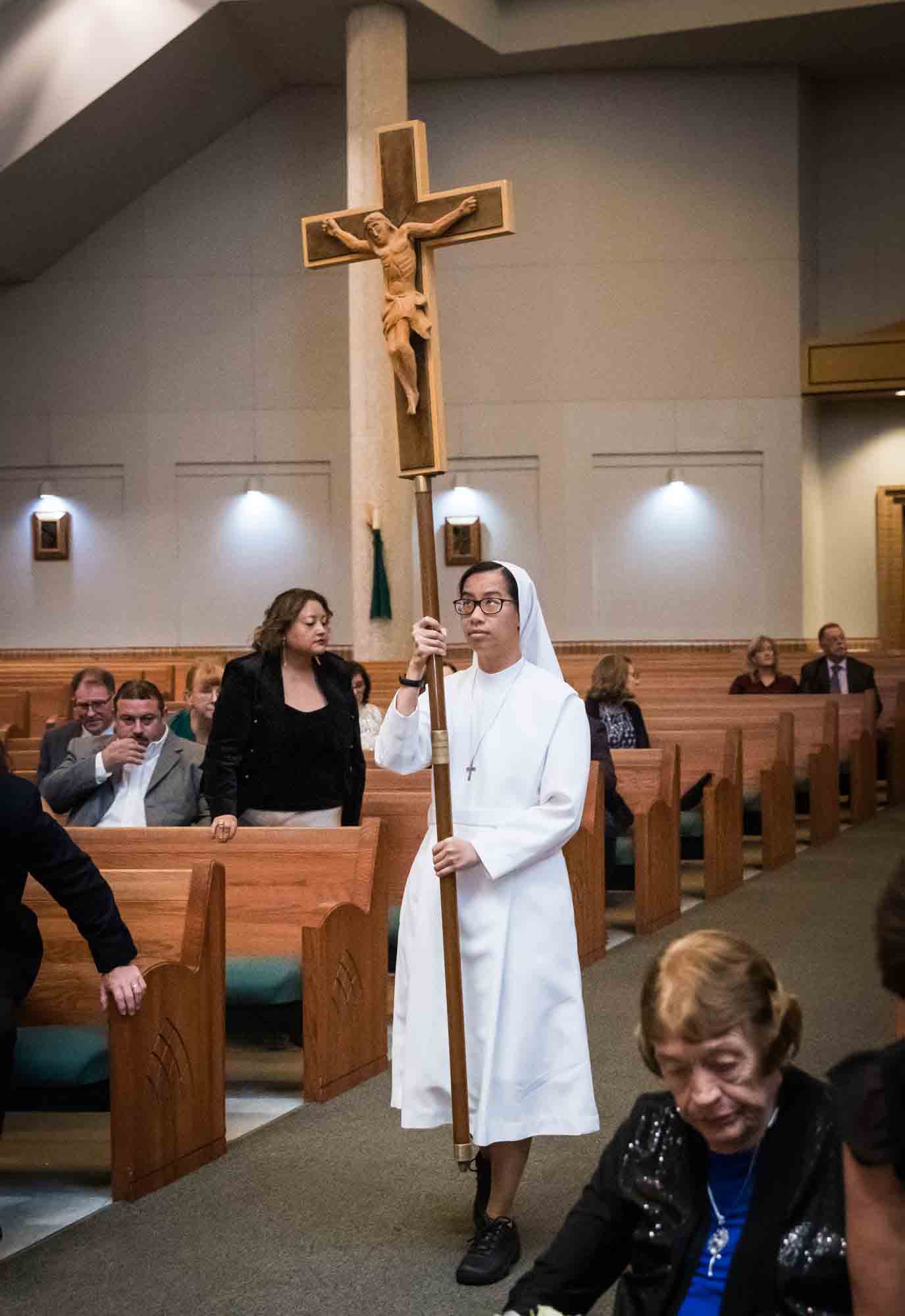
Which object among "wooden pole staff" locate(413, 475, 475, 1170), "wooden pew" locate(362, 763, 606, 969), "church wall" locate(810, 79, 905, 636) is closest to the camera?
"wooden pole staff" locate(413, 475, 475, 1170)

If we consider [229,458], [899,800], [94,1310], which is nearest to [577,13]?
[229,458]

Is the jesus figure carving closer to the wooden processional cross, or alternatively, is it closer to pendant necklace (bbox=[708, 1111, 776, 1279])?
the wooden processional cross

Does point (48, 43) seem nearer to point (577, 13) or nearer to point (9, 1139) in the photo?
point (577, 13)

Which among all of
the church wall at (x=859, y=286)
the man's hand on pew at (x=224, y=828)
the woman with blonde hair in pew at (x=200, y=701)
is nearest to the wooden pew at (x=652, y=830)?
the woman with blonde hair in pew at (x=200, y=701)

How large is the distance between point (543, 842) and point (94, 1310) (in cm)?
134

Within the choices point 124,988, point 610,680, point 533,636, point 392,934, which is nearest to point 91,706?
point 392,934

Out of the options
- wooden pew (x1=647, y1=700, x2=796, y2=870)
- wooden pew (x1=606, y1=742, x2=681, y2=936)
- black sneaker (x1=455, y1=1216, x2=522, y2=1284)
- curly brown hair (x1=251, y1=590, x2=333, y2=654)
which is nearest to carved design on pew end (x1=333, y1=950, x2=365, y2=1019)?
curly brown hair (x1=251, y1=590, x2=333, y2=654)

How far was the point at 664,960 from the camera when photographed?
2062mm

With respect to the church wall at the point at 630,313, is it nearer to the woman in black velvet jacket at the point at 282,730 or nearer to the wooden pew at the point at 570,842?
the wooden pew at the point at 570,842

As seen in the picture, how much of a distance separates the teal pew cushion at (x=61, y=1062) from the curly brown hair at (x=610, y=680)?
493 cm

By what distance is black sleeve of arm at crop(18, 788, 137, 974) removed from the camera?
3887 mm

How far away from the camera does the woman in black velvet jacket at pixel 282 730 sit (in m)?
5.53

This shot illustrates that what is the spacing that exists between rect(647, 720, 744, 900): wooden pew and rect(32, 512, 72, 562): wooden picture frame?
37.7 ft

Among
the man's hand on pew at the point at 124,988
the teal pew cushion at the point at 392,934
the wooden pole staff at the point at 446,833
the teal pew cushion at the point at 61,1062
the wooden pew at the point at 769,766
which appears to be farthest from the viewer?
the wooden pew at the point at 769,766
